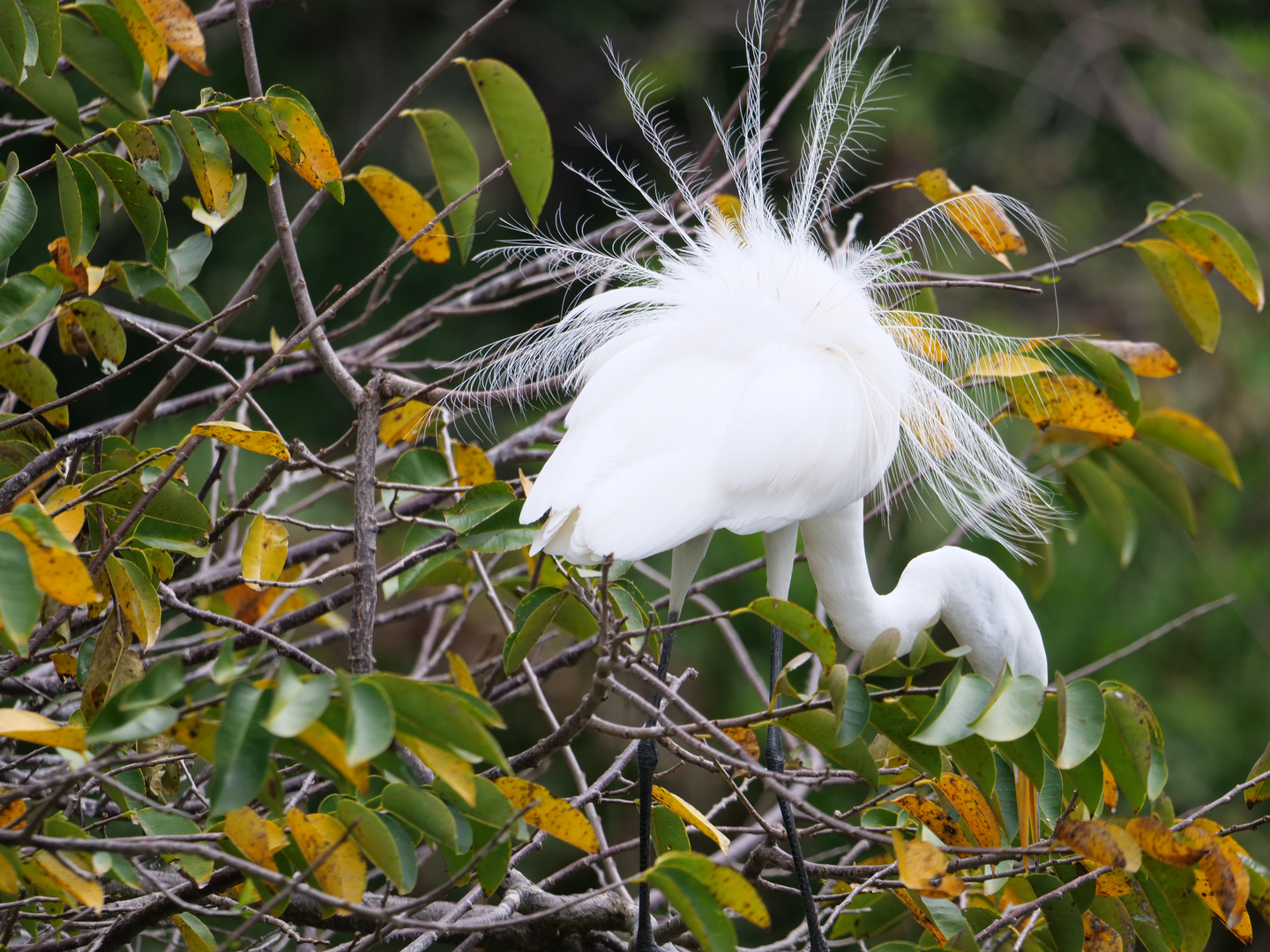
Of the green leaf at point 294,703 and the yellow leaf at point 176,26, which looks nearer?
→ the green leaf at point 294,703

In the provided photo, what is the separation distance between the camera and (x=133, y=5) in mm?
1072

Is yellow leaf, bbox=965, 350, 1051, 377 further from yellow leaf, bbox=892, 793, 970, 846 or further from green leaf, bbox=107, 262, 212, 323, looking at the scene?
green leaf, bbox=107, 262, 212, 323

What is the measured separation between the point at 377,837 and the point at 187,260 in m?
0.82

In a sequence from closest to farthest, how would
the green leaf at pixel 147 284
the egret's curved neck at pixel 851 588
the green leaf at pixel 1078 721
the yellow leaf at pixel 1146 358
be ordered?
the green leaf at pixel 1078 721 < the green leaf at pixel 147 284 < the egret's curved neck at pixel 851 588 < the yellow leaf at pixel 1146 358

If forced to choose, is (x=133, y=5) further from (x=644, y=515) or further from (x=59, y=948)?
(x=59, y=948)

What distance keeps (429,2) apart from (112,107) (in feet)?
10.6

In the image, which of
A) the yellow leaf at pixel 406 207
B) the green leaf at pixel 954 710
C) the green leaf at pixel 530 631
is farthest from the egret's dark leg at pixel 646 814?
the yellow leaf at pixel 406 207

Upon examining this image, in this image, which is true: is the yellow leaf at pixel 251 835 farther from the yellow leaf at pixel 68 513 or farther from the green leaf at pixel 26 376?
the green leaf at pixel 26 376

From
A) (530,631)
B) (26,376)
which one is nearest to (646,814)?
(530,631)

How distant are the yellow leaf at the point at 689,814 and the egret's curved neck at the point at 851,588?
0.31m

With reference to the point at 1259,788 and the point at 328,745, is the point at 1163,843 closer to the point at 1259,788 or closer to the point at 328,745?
the point at 1259,788

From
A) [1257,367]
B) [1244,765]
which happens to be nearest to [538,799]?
[1244,765]

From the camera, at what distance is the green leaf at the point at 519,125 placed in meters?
1.32

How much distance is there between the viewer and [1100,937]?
1078mm
